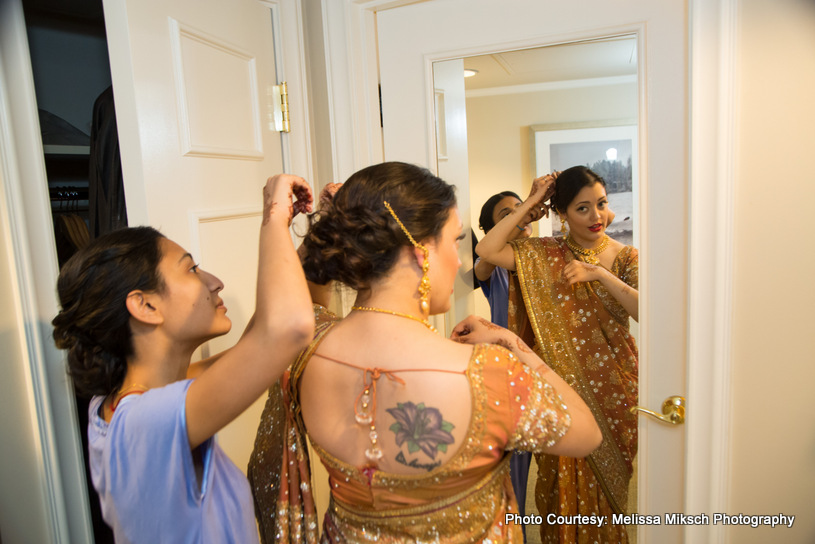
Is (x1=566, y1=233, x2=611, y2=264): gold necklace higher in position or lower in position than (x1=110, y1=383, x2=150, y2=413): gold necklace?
higher

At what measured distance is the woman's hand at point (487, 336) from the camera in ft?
3.58

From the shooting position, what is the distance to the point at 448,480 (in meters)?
0.90

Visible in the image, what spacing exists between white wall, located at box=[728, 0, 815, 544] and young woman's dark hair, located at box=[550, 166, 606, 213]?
0.97 ft

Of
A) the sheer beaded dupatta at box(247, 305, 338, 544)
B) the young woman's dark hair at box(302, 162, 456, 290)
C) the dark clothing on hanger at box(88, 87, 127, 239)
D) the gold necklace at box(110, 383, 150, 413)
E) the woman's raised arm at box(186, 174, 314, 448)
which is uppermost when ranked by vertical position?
the dark clothing on hanger at box(88, 87, 127, 239)

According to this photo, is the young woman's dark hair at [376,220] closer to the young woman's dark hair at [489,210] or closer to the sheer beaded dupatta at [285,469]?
the sheer beaded dupatta at [285,469]

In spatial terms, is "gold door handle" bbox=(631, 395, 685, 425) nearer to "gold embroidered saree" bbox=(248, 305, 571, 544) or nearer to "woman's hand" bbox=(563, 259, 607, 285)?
"woman's hand" bbox=(563, 259, 607, 285)

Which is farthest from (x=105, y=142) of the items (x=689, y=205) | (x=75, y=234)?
(x=689, y=205)

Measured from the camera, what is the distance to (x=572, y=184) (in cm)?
Answer: 125


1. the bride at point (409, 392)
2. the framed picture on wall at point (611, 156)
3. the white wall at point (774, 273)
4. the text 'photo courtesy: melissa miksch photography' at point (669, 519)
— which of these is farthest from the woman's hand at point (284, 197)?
the white wall at point (774, 273)

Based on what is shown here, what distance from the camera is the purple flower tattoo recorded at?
2.75ft

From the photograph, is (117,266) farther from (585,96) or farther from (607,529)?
(607,529)

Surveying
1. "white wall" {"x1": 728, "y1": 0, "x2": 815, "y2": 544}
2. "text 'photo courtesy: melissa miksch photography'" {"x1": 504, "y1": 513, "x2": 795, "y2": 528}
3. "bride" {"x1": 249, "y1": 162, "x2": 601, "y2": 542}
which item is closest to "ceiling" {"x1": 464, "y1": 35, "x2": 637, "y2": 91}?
"white wall" {"x1": 728, "y1": 0, "x2": 815, "y2": 544}

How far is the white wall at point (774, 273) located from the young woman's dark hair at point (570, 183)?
0.29 m

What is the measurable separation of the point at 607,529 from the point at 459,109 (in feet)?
3.73
